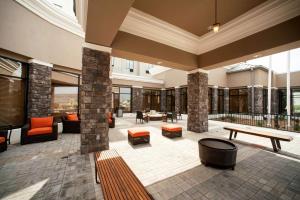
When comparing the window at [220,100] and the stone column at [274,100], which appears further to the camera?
the window at [220,100]

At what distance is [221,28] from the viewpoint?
475 centimetres

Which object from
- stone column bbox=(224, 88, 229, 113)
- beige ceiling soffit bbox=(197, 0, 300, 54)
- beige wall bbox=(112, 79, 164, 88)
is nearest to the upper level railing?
stone column bbox=(224, 88, 229, 113)

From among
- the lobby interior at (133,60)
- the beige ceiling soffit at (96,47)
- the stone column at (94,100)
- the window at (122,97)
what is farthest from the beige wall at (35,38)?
the window at (122,97)

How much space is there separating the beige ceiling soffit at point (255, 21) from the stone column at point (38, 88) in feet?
25.8

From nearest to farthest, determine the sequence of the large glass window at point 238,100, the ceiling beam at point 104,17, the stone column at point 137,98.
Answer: the ceiling beam at point 104,17
the large glass window at point 238,100
the stone column at point 137,98

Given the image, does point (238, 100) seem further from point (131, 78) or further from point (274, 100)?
point (131, 78)

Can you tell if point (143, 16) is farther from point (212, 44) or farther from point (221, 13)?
point (212, 44)

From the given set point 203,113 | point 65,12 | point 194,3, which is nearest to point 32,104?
point 65,12

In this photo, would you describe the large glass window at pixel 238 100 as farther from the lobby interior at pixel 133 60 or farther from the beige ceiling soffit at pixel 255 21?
the beige ceiling soffit at pixel 255 21

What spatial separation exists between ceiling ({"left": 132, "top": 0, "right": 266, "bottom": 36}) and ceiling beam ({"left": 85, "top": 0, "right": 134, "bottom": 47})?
1.26 meters

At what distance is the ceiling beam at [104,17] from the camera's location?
2.25m

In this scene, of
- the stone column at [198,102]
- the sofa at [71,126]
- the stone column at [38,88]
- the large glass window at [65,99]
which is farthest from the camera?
the large glass window at [65,99]

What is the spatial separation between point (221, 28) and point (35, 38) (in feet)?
27.1

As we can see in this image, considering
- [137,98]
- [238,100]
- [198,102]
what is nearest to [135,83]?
[137,98]
